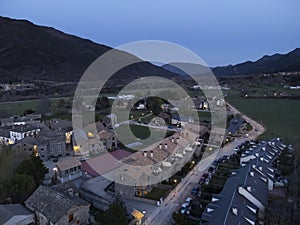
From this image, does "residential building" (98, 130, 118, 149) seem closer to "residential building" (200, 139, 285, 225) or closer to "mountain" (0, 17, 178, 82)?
"residential building" (200, 139, 285, 225)

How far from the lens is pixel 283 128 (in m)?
36.7

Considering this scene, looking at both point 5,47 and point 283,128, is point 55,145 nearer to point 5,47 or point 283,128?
point 283,128

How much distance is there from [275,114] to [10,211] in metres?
42.2

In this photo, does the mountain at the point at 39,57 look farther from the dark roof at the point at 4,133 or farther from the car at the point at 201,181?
the car at the point at 201,181

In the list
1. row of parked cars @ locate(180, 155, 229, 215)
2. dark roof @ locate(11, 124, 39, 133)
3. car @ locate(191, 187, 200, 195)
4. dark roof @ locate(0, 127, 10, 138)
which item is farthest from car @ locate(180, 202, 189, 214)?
dark roof @ locate(0, 127, 10, 138)

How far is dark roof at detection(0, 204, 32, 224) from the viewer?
14.5 m

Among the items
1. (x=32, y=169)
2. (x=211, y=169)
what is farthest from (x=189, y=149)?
(x=32, y=169)

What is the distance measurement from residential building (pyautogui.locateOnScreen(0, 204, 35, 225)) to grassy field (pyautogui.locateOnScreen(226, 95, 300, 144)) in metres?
25.7

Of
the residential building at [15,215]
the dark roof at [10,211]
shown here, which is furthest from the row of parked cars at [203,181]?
the dark roof at [10,211]

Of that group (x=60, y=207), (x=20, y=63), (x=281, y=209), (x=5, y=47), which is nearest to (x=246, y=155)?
(x=281, y=209)

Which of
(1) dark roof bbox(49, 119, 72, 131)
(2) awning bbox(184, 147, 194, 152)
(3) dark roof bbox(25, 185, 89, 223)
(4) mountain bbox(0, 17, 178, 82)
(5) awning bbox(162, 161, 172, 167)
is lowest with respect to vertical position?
(3) dark roof bbox(25, 185, 89, 223)

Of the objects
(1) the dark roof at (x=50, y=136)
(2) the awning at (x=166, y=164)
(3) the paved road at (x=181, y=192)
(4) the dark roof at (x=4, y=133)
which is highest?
(1) the dark roof at (x=50, y=136)

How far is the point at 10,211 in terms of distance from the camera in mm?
14945

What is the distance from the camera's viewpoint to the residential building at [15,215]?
14500 millimetres
